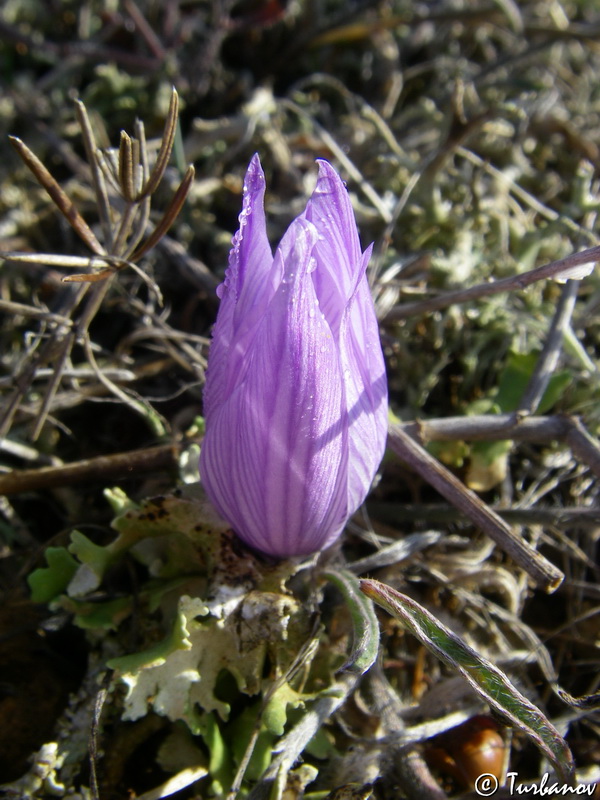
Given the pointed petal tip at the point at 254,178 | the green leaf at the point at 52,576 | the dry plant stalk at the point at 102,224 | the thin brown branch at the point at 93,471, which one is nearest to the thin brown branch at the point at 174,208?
the dry plant stalk at the point at 102,224

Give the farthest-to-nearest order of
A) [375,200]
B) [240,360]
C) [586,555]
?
[375,200], [586,555], [240,360]

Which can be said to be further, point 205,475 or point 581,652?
point 581,652

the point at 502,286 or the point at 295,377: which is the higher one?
the point at 502,286

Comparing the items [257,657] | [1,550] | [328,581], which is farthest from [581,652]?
[1,550]

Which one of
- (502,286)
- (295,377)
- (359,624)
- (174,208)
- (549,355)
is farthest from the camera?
(549,355)

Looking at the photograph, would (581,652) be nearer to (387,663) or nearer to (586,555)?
(586,555)

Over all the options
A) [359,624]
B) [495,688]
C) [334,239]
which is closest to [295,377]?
[334,239]

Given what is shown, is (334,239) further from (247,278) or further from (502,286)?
(502,286)
